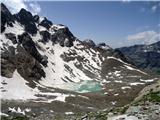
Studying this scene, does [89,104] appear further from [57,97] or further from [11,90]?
[11,90]

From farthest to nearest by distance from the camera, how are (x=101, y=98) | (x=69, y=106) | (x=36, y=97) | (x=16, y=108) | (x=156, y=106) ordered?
(x=101, y=98), (x=36, y=97), (x=69, y=106), (x=16, y=108), (x=156, y=106)

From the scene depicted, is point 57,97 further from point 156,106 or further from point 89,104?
point 156,106

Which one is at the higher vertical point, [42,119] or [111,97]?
[111,97]

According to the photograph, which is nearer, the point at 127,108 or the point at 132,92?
the point at 127,108

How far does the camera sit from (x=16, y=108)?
12838 centimetres

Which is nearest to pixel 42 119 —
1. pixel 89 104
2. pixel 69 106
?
pixel 69 106

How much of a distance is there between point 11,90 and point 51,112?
147 ft

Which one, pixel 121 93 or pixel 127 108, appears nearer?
pixel 127 108

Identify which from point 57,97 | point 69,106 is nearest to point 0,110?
point 69,106

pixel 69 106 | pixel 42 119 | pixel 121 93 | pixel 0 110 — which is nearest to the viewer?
pixel 42 119

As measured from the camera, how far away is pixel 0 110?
120000mm

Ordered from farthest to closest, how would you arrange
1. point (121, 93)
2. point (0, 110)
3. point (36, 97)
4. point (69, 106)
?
point (121, 93)
point (36, 97)
point (69, 106)
point (0, 110)

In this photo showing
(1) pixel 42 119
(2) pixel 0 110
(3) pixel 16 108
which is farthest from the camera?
(3) pixel 16 108

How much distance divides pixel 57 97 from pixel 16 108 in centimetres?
3514
